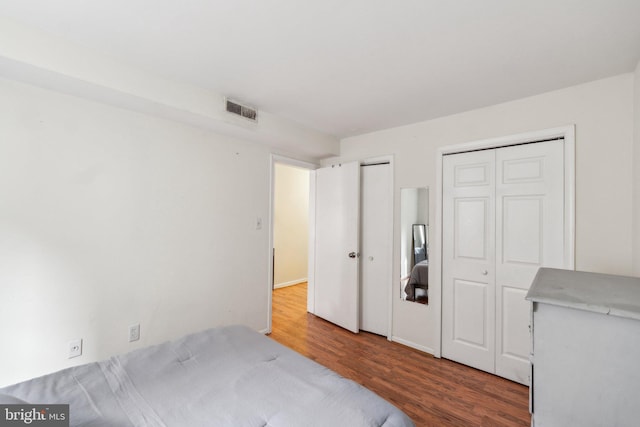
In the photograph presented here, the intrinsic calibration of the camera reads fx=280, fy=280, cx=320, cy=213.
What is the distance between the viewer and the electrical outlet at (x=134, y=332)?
2.24m

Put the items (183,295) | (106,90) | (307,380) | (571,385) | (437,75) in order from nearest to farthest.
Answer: (571,385) < (307,380) < (106,90) < (437,75) < (183,295)

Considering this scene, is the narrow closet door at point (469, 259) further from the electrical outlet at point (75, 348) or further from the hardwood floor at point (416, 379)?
the electrical outlet at point (75, 348)

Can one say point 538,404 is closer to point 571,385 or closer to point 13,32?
point 571,385

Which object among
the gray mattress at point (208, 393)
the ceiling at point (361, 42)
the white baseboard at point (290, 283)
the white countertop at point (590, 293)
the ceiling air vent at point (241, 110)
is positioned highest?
the ceiling at point (361, 42)

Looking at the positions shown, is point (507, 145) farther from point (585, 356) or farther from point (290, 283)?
point (290, 283)

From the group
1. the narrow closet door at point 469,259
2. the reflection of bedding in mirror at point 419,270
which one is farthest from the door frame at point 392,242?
the narrow closet door at point 469,259

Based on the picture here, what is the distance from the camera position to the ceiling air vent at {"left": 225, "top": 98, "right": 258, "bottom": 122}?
2484mm

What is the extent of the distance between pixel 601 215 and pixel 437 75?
5.19 feet

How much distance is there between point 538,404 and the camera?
4.08 ft

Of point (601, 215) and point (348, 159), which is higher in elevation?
point (348, 159)

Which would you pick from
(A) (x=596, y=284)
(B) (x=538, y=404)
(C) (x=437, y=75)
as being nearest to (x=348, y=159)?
(C) (x=437, y=75)

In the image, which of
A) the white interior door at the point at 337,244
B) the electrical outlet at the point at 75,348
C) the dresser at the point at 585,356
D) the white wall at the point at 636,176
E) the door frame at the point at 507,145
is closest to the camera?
the dresser at the point at 585,356

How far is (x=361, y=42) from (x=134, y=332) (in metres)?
2.71

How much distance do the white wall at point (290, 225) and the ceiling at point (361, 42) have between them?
9.75 ft
